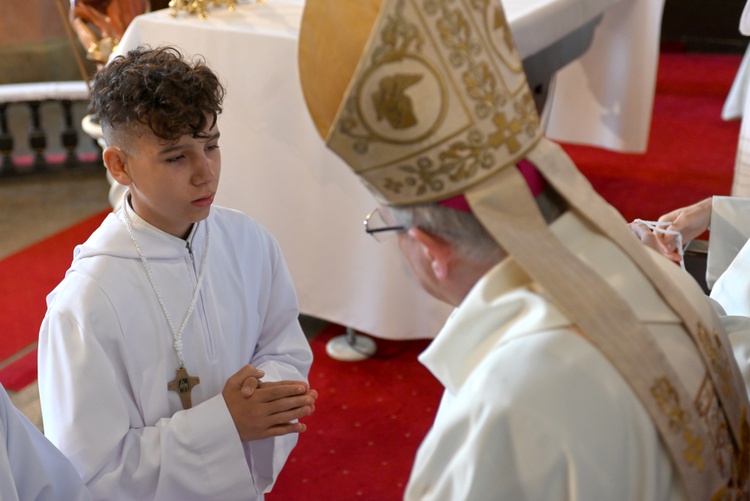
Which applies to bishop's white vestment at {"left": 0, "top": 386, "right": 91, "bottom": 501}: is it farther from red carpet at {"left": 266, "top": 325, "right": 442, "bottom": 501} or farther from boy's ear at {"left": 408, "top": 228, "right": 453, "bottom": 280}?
red carpet at {"left": 266, "top": 325, "right": 442, "bottom": 501}

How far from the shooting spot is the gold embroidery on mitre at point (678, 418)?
3.86 ft

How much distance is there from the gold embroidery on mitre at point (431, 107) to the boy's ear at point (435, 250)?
0.17 feet

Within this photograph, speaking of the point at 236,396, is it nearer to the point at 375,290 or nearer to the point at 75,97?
the point at 375,290

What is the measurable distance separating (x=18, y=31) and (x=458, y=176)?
21.4 feet

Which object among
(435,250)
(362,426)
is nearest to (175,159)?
(435,250)

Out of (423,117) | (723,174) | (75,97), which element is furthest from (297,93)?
(723,174)

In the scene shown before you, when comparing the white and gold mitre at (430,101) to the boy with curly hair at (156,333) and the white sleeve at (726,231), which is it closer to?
the boy with curly hair at (156,333)

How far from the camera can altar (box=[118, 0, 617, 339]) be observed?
320 cm

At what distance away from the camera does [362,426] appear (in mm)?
3287

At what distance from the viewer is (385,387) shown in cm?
351

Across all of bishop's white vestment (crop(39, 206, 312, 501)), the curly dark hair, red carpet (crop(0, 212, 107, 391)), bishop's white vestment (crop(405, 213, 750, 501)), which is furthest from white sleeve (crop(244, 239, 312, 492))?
red carpet (crop(0, 212, 107, 391))

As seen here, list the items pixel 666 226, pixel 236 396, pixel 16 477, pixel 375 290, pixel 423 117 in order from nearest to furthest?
pixel 423 117 < pixel 16 477 < pixel 236 396 < pixel 666 226 < pixel 375 290

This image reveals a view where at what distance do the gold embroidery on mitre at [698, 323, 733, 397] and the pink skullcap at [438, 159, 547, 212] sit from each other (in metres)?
0.32

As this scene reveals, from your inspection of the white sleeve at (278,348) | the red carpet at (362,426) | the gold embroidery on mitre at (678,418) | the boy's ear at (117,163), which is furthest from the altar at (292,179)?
the gold embroidery on mitre at (678,418)
